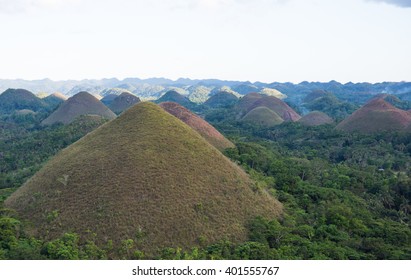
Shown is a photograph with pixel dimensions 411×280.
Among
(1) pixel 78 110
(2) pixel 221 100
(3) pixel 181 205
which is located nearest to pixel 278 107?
(2) pixel 221 100

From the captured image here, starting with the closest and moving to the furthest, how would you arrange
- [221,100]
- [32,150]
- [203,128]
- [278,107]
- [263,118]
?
[203,128] → [32,150] → [263,118] → [278,107] → [221,100]

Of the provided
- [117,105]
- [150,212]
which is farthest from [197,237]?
[117,105]

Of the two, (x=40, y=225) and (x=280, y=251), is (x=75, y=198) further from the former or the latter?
(x=280, y=251)

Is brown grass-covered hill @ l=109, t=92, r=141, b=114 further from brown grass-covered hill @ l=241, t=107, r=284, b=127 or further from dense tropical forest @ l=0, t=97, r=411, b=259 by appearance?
dense tropical forest @ l=0, t=97, r=411, b=259

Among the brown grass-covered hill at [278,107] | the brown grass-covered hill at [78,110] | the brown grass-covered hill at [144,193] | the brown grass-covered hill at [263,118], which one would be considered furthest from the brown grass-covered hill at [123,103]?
the brown grass-covered hill at [144,193]

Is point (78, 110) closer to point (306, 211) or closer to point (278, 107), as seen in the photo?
point (278, 107)

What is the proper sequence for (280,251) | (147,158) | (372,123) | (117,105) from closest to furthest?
(280,251), (147,158), (372,123), (117,105)
